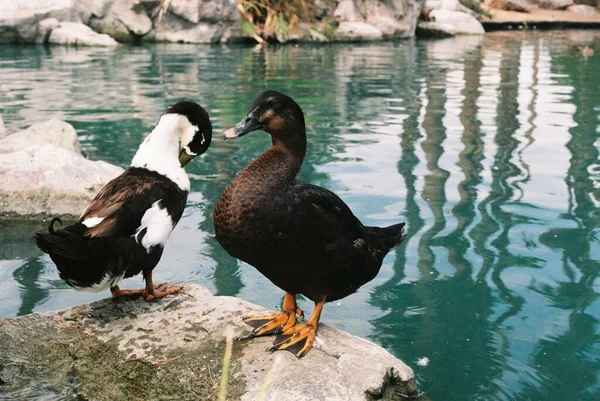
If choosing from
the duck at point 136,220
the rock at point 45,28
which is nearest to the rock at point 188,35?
the rock at point 45,28

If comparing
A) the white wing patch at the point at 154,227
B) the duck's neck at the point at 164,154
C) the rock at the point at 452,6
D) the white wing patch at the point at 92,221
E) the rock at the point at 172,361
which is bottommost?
the rock at the point at 172,361

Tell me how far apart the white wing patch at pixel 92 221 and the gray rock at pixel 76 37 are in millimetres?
17903

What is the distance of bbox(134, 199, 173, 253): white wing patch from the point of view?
11.2 ft

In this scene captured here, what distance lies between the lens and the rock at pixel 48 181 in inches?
223

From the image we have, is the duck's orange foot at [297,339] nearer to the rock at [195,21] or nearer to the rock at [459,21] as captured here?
the rock at [195,21]

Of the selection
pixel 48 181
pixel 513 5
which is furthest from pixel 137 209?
pixel 513 5

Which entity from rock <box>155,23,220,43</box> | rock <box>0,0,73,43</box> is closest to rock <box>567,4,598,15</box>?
rock <box>155,23,220,43</box>

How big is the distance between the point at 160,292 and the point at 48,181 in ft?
8.36

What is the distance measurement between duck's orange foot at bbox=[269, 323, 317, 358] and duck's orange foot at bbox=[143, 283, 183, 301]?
0.70 m

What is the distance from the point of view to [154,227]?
137 inches

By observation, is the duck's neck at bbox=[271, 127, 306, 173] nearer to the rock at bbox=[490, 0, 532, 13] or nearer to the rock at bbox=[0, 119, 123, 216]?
the rock at bbox=[0, 119, 123, 216]

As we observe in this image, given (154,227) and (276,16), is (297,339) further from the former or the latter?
(276,16)

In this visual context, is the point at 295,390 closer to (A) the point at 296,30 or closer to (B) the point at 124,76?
(B) the point at 124,76

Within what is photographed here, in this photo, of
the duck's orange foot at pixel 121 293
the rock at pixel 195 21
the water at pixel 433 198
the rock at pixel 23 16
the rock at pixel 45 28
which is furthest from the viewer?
the rock at pixel 195 21
